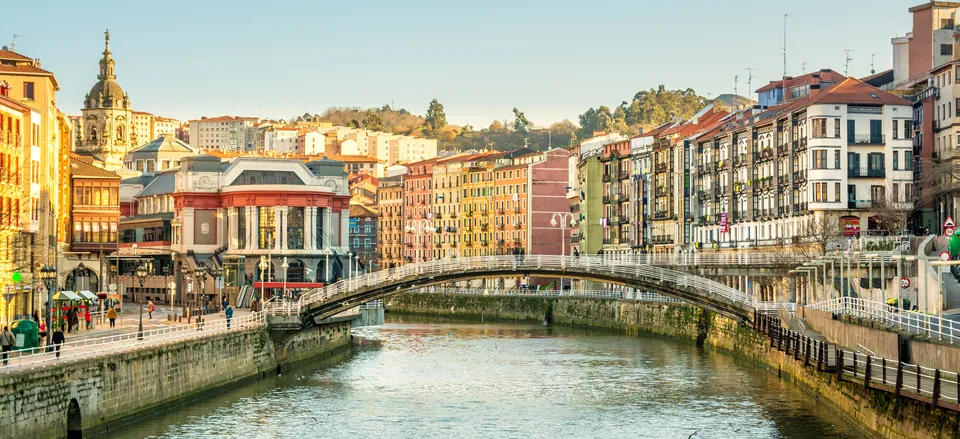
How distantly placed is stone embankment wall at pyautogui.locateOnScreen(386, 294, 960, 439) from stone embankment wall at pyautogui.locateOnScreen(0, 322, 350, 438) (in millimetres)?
23765

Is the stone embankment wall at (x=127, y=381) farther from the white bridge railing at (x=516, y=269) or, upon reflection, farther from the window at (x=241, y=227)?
the window at (x=241, y=227)

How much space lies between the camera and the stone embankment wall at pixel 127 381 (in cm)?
4203

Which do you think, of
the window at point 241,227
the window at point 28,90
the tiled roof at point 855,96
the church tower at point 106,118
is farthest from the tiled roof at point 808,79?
the church tower at point 106,118

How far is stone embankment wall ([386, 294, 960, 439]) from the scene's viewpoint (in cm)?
4122

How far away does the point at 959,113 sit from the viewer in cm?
9681

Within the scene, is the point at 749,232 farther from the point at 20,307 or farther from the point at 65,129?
the point at 20,307

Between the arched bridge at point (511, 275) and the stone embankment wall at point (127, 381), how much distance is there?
4.18 m

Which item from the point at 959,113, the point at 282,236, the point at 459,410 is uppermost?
the point at 959,113

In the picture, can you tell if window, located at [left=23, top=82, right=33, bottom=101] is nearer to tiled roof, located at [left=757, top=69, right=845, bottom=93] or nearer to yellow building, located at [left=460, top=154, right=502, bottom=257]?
tiled roof, located at [left=757, top=69, right=845, bottom=93]

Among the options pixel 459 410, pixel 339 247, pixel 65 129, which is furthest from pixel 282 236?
pixel 459 410

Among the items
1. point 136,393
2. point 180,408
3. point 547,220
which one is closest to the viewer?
point 136,393

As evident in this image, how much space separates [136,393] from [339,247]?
231 feet

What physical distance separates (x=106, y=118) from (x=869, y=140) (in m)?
108

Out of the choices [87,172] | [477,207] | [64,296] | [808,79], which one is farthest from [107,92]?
[64,296]
